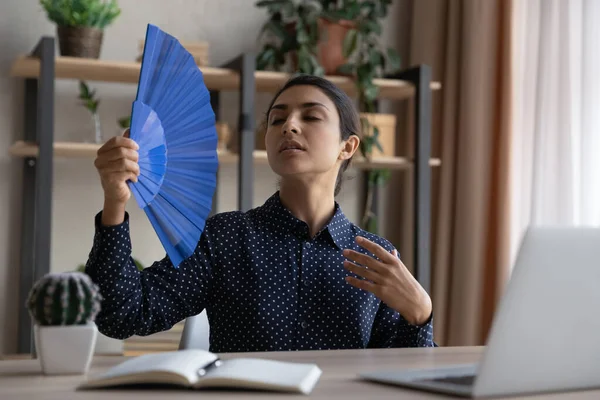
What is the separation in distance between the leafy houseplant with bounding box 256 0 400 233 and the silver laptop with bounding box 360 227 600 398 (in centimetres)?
225

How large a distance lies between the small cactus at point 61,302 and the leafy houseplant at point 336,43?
220 centimetres

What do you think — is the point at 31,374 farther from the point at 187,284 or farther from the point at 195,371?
the point at 187,284

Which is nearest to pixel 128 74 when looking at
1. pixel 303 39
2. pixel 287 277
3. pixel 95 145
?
pixel 95 145

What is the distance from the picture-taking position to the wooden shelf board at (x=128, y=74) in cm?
282

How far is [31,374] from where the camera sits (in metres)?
1.03

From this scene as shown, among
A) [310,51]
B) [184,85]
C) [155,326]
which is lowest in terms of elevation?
[155,326]

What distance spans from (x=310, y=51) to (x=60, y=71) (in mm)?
930

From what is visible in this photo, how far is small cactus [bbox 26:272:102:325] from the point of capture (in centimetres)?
99

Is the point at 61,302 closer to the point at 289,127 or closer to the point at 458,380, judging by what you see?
the point at 458,380

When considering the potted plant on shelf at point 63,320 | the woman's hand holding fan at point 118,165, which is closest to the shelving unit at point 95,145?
the woman's hand holding fan at point 118,165

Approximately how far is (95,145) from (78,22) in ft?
1.40

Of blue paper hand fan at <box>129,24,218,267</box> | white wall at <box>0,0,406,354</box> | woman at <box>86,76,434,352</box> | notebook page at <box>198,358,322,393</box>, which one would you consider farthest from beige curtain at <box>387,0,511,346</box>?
notebook page at <box>198,358,322,393</box>

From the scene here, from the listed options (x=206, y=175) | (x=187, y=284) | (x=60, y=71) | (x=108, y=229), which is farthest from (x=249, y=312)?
(x=60, y=71)

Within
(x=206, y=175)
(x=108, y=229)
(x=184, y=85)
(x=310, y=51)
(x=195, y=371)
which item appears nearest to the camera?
(x=195, y=371)
